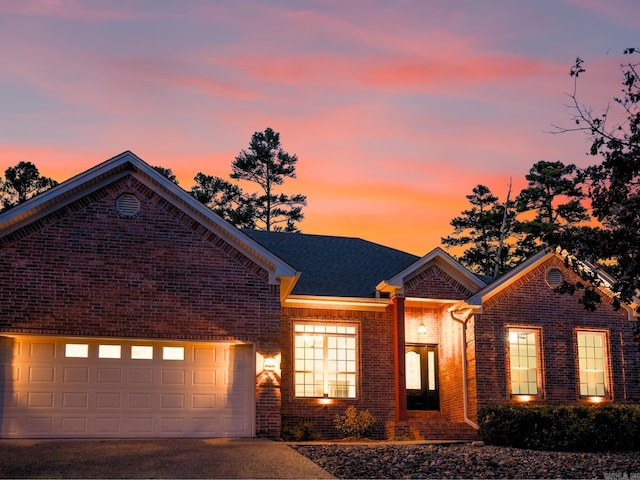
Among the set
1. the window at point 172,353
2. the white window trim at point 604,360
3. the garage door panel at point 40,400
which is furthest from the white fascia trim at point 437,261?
the garage door panel at point 40,400

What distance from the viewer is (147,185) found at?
2000 centimetres

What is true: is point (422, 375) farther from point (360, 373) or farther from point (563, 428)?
point (563, 428)

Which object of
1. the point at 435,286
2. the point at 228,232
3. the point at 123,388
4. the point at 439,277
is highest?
the point at 228,232

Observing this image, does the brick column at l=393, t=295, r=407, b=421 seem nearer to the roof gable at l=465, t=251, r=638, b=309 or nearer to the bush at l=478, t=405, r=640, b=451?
the roof gable at l=465, t=251, r=638, b=309

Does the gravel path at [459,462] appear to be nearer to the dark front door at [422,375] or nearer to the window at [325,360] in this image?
the window at [325,360]

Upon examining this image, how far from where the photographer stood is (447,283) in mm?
23438

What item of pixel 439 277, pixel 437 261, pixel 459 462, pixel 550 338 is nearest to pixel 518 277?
pixel 550 338

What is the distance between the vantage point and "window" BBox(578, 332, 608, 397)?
23844 millimetres

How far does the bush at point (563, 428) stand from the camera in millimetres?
19109

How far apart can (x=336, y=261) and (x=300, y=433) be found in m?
6.02

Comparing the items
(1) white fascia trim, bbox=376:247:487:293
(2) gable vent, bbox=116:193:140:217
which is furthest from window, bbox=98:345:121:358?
(1) white fascia trim, bbox=376:247:487:293

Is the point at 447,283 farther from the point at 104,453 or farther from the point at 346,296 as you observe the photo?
the point at 104,453

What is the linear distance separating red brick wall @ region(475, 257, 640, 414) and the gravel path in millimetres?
4538

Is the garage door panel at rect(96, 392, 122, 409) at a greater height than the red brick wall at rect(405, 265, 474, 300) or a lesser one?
lesser
